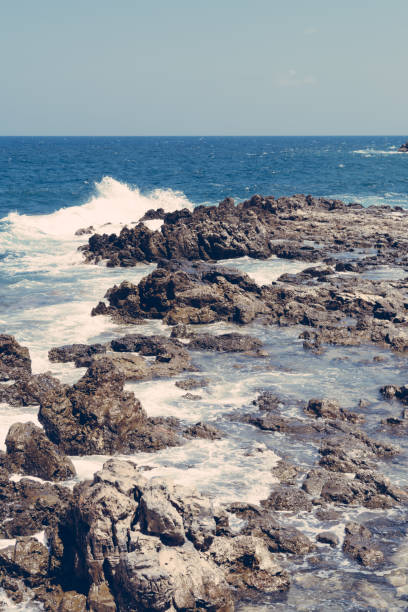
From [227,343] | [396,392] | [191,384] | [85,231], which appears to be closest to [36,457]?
[191,384]

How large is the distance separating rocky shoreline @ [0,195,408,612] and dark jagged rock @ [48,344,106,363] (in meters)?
0.06

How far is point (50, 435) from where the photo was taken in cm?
1391

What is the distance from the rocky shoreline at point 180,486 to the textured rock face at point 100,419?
0.03m

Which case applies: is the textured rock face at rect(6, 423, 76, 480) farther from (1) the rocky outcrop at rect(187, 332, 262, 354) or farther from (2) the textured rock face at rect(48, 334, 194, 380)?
(1) the rocky outcrop at rect(187, 332, 262, 354)

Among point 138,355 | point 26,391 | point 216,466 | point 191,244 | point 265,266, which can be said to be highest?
point 191,244

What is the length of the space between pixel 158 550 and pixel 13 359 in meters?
11.0

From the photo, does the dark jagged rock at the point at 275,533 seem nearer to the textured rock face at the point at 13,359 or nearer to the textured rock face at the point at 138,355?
the textured rock face at the point at 138,355

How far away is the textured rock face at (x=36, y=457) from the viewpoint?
12.2 m

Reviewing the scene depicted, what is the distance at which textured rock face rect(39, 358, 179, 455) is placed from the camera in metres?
13.7

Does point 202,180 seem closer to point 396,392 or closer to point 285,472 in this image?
point 396,392

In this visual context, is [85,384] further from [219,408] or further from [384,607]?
[384,607]

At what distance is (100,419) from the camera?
45.5 feet

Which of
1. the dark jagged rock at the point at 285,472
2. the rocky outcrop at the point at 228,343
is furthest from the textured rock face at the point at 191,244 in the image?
the dark jagged rock at the point at 285,472

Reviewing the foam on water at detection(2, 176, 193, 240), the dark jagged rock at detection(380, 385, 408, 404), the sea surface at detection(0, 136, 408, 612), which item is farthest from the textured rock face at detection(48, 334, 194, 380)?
the foam on water at detection(2, 176, 193, 240)
